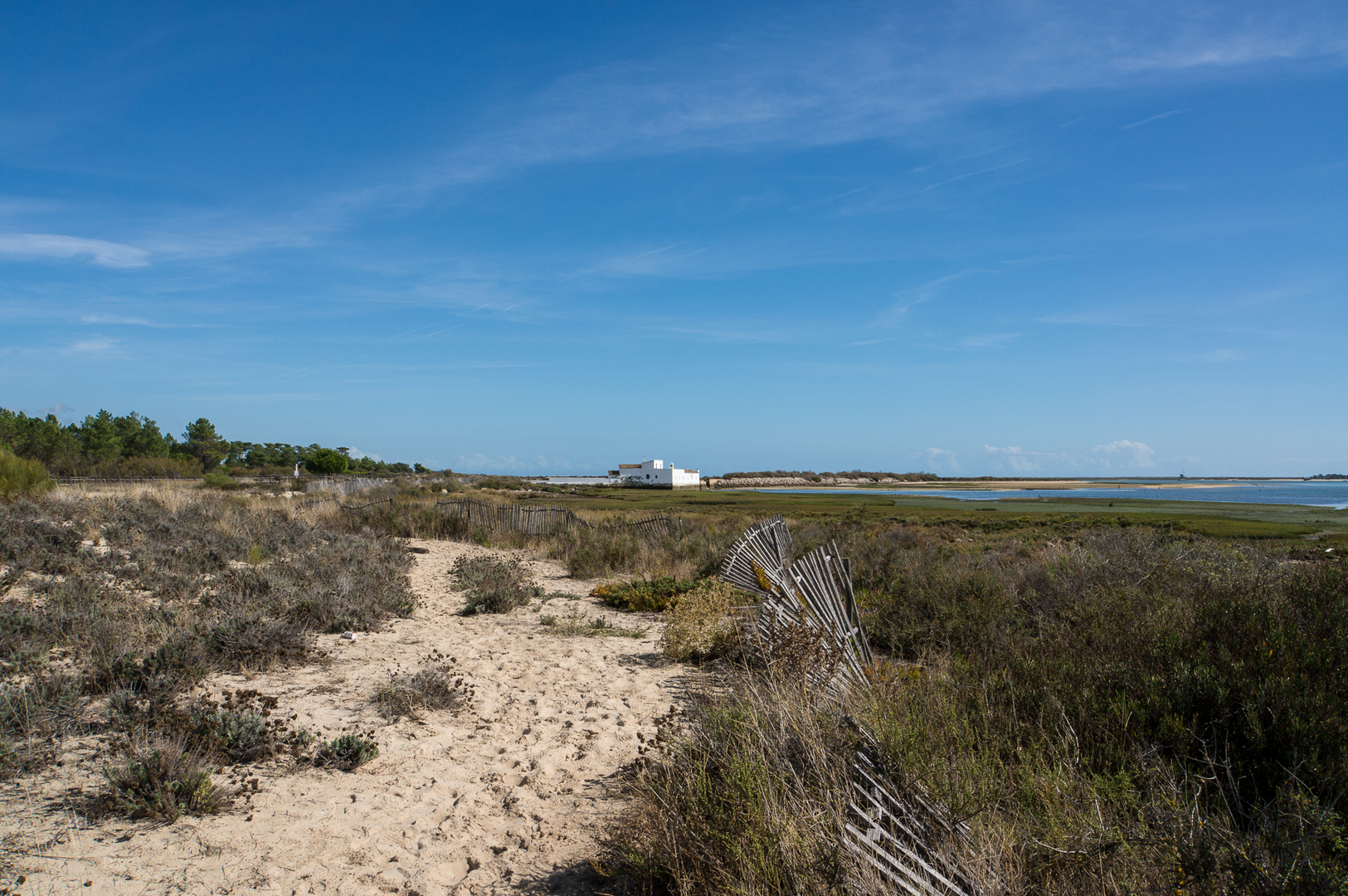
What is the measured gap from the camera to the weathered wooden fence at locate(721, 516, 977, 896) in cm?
252

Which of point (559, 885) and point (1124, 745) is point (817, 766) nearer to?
point (559, 885)

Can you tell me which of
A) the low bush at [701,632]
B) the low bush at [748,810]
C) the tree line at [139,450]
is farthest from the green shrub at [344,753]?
the tree line at [139,450]

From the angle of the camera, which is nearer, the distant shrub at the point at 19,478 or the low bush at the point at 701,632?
the low bush at the point at 701,632

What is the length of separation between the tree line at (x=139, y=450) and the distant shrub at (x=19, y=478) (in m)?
17.8

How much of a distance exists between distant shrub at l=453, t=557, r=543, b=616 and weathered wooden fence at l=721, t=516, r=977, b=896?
4.22 meters

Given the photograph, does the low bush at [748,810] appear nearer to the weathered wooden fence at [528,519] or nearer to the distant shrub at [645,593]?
the distant shrub at [645,593]

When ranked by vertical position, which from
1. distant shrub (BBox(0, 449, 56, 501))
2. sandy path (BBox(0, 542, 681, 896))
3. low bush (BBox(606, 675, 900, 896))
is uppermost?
distant shrub (BBox(0, 449, 56, 501))

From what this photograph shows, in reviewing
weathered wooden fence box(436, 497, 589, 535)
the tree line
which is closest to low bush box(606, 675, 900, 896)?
weathered wooden fence box(436, 497, 589, 535)

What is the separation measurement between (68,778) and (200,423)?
100705 millimetres

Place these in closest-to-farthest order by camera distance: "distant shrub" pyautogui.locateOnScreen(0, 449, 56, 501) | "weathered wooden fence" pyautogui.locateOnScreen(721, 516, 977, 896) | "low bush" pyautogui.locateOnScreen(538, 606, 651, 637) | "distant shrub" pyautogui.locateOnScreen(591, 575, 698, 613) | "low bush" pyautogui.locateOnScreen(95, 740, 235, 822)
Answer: "weathered wooden fence" pyautogui.locateOnScreen(721, 516, 977, 896) < "low bush" pyautogui.locateOnScreen(95, 740, 235, 822) < "low bush" pyautogui.locateOnScreen(538, 606, 651, 637) < "distant shrub" pyautogui.locateOnScreen(591, 575, 698, 613) < "distant shrub" pyautogui.locateOnScreen(0, 449, 56, 501)

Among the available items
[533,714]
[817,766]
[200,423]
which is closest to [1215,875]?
[817,766]

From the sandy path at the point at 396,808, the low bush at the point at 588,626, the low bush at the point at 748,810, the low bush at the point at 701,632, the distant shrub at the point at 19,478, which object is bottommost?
the low bush at the point at 588,626

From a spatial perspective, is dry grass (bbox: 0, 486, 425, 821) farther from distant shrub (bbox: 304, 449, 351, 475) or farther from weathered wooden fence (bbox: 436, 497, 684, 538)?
distant shrub (bbox: 304, 449, 351, 475)

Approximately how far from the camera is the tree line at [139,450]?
5147 cm
